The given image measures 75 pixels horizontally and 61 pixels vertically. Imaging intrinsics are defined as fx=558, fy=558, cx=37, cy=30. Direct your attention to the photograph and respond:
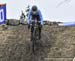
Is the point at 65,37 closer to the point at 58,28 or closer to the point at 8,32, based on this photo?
the point at 58,28

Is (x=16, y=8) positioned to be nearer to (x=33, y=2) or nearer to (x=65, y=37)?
(x=33, y=2)

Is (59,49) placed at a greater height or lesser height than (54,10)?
lesser

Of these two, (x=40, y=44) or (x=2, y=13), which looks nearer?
(x=2, y=13)

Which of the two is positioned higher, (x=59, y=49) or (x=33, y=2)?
(x=33, y=2)

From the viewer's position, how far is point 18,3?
2030 cm

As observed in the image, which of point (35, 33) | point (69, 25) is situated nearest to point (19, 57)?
point (35, 33)

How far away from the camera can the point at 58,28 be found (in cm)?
2161

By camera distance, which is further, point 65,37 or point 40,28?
point 65,37

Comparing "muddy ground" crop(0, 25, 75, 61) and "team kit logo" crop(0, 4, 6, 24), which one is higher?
"team kit logo" crop(0, 4, 6, 24)

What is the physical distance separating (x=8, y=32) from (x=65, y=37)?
229 centimetres

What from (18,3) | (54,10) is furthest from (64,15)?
(18,3)

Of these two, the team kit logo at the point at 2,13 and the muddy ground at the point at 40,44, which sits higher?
the team kit logo at the point at 2,13

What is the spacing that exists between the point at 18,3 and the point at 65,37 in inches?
90.5

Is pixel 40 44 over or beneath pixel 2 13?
beneath
